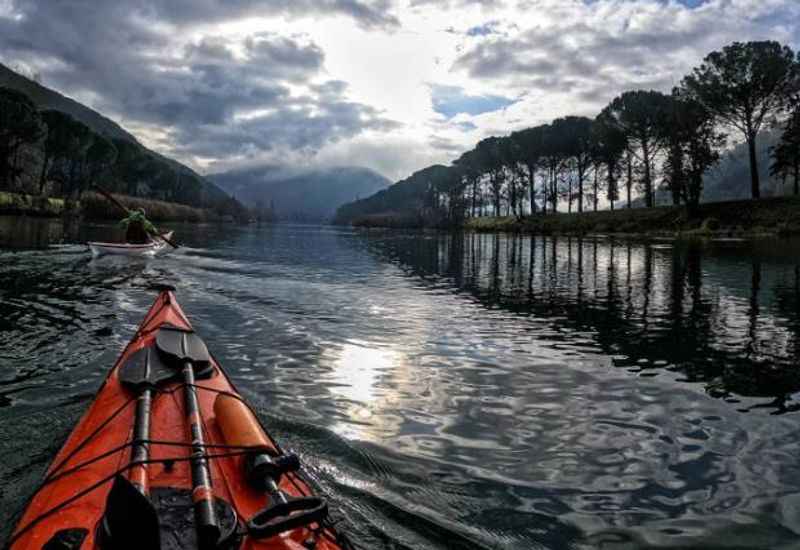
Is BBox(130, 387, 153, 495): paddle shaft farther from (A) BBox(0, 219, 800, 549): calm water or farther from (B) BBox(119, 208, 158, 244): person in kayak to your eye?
(B) BBox(119, 208, 158, 244): person in kayak

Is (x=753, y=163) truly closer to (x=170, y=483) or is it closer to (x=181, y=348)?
(x=181, y=348)

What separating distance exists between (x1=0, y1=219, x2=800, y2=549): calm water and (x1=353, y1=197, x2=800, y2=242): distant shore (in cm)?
3438

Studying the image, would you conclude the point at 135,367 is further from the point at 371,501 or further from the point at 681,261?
the point at 681,261

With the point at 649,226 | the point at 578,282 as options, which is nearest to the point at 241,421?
the point at 578,282

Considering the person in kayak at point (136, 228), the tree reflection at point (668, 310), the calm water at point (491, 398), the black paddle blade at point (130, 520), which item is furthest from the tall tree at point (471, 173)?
the black paddle blade at point (130, 520)

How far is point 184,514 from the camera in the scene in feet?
11.1

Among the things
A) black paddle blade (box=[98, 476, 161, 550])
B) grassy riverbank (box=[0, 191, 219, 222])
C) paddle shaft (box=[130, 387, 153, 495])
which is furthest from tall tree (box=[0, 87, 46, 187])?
black paddle blade (box=[98, 476, 161, 550])

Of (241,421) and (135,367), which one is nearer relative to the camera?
(241,421)

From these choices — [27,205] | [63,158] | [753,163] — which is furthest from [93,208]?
[753,163]

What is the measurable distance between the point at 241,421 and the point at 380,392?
3.93 meters

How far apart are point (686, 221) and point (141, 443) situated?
59.3 metres

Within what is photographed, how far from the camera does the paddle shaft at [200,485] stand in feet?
10.3

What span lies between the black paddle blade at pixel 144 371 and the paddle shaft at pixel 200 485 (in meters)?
0.48

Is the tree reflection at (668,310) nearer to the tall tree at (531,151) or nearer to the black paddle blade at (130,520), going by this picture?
the black paddle blade at (130,520)
